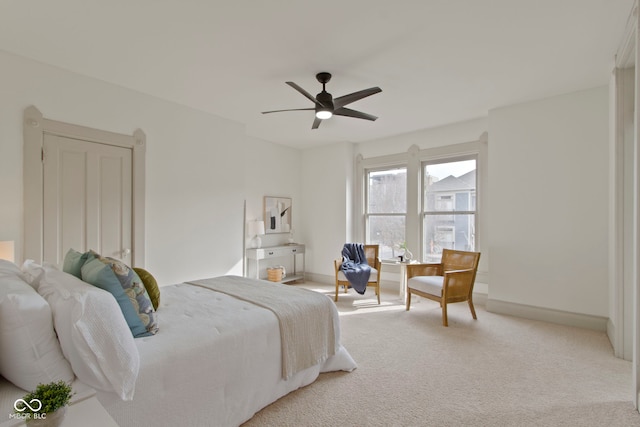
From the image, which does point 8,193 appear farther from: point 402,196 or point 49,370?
point 402,196

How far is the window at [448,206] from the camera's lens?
15.7 feet

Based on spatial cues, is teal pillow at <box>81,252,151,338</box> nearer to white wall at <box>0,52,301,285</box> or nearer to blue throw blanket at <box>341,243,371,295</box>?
white wall at <box>0,52,301,285</box>

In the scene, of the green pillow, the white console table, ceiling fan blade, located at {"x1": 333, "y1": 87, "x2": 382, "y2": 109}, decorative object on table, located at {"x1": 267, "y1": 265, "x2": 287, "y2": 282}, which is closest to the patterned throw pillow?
the green pillow

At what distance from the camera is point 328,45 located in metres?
2.64

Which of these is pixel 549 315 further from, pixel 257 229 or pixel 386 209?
pixel 257 229

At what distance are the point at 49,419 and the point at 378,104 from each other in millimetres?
4029

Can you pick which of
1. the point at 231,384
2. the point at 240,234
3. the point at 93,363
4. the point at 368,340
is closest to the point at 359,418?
the point at 231,384

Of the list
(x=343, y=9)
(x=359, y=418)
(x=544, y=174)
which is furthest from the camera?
(x=544, y=174)

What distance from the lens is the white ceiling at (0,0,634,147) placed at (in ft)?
7.23

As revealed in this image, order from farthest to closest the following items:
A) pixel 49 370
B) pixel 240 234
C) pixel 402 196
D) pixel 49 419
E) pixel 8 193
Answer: pixel 402 196 → pixel 240 234 → pixel 8 193 → pixel 49 370 → pixel 49 419

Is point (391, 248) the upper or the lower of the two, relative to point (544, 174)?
lower

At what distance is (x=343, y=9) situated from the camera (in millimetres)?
2203

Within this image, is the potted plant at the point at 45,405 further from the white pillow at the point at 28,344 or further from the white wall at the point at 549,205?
the white wall at the point at 549,205

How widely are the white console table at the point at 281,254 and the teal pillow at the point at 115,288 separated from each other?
3466mm
